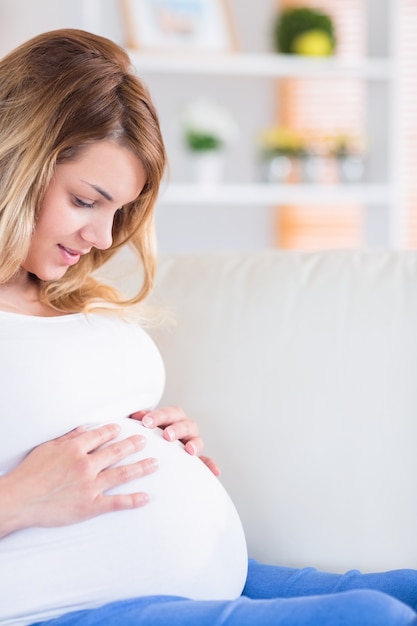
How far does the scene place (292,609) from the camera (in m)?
1.02

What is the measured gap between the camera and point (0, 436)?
118cm

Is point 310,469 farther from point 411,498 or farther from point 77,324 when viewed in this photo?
point 77,324

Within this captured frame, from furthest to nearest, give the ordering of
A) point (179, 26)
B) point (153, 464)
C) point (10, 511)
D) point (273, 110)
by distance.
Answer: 1. point (273, 110)
2. point (179, 26)
3. point (153, 464)
4. point (10, 511)

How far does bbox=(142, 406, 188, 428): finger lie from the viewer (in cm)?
134

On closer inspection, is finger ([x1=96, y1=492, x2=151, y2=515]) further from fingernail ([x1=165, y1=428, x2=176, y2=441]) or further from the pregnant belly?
fingernail ([x1=165, y1=428, x2=176, y2=441])

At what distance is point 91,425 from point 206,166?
214 cm

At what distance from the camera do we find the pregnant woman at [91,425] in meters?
1.14

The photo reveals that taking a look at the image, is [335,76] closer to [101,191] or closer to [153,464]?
[101,191]

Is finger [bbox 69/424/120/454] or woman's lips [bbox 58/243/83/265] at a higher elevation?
woman's lips [bbox 58/243/83/265]

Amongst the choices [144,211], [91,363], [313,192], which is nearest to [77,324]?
[91,363]

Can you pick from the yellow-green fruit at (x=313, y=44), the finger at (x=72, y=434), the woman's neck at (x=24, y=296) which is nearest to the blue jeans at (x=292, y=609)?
the finger at (x=72, y=434)

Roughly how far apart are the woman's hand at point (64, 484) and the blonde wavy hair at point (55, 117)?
270 mm

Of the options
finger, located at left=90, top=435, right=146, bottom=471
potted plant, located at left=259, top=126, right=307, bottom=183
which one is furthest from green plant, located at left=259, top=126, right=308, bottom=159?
finger, located at left=90, top=435, right=146, bottom=471

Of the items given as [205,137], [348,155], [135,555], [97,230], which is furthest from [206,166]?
[135,555]
